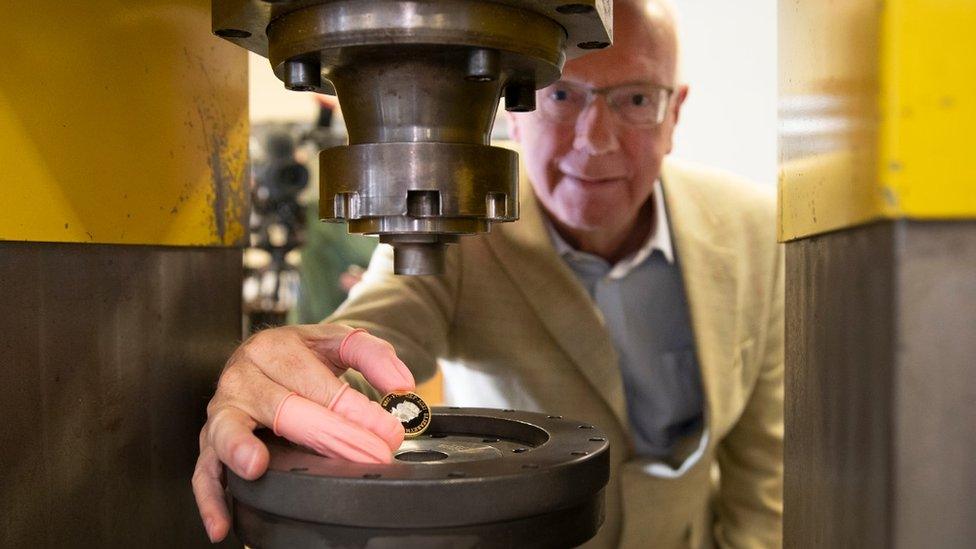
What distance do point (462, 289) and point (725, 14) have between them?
1.92 metres

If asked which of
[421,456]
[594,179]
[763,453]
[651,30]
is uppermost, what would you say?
[651,30]

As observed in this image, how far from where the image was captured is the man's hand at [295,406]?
604 millimetres

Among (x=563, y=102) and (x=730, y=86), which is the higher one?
(x=730, y=86)

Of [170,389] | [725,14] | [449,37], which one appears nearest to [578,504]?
[449,37]

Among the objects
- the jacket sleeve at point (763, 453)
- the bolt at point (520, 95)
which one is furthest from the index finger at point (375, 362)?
the jacket sleeve at point (763, 453)

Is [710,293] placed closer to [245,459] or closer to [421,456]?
[421,456]

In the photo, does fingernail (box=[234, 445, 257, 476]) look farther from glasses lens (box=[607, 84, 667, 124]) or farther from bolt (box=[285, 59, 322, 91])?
glasses lens (box=[607, 84, 667, 124])

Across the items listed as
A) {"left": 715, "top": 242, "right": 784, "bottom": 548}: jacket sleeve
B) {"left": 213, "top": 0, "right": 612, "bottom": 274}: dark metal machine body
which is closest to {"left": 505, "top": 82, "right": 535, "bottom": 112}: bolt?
{"left": 213, "top": 0, "right": 612, "bottom": 274}: dark metal machine body

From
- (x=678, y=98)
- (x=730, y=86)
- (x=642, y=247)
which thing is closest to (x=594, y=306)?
(x=642, y=247)

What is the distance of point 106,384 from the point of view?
2.47 ft

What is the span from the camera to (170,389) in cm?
84

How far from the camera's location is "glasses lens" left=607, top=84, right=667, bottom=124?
4.10 feet

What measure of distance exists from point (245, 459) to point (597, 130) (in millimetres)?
803

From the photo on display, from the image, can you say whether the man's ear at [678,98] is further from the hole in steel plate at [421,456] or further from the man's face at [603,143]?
the hole in steel plate at [421,456]
